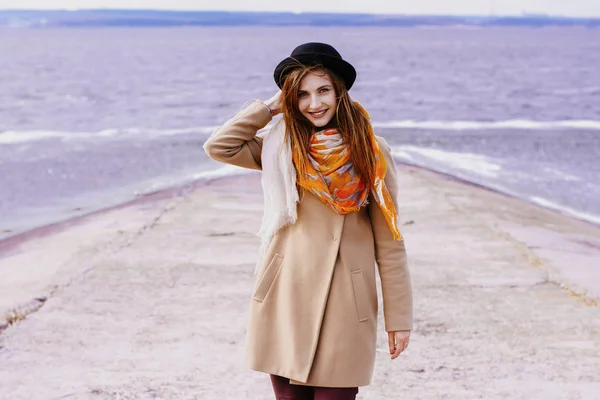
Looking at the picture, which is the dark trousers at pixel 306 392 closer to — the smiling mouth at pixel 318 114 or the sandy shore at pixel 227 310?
the smiling mouth at pixel 318 114

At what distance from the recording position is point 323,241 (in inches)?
109

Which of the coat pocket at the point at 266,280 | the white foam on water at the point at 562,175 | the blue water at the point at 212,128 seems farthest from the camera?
the white foam on water at the point at 562,175

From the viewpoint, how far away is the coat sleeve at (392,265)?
9.20 feet

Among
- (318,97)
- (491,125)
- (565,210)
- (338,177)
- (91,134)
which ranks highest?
(318,97)

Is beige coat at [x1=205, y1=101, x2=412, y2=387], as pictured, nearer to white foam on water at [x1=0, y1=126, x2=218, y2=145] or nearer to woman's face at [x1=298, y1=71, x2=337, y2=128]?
woman's face at [x1=298, y1=71, x2=337, y2=128]

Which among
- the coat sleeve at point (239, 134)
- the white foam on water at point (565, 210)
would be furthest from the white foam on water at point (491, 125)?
the coat sleeve at point (239, 134)

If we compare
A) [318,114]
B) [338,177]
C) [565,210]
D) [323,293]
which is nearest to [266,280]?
[323,293]

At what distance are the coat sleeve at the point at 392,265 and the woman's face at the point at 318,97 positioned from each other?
214 mm

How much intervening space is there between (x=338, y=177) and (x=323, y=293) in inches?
15.1

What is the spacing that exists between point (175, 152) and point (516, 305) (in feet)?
43.9

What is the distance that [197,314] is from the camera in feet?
19.1

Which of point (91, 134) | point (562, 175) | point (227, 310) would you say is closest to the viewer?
point (227, 310)

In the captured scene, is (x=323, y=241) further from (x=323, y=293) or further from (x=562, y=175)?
(x=562, y=175)

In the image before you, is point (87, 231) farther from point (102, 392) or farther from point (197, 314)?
point (102, 392)
